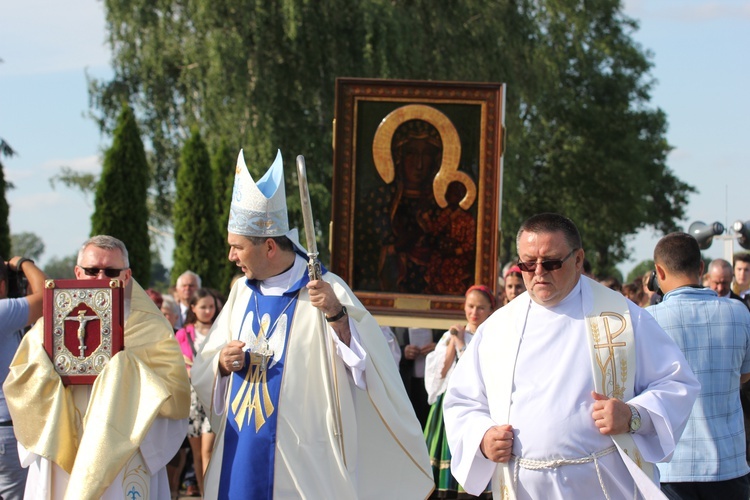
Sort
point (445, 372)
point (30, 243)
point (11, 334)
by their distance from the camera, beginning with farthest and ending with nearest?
1. point (30, 243)
2. point (445, 372)
3. point (11, 334)

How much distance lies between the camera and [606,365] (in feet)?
13.0

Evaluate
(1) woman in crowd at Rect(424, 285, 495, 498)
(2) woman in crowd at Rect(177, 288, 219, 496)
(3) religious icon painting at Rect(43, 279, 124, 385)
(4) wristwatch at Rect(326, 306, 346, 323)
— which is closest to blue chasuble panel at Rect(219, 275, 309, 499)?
(4) wristwatch at Rect(326, 306, 346, 323)

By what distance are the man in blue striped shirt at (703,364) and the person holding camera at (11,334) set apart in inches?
126

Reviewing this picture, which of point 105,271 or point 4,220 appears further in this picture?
point 4,220

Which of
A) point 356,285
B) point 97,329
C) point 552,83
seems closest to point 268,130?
point 552,83

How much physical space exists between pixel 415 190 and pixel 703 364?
4904mm

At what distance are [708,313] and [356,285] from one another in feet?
16.4

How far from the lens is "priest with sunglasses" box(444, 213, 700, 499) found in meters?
3.93

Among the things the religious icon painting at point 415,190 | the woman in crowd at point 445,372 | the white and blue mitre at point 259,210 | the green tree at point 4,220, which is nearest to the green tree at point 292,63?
the green tree at point 4,220

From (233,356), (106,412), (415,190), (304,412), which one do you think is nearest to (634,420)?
(304,412)

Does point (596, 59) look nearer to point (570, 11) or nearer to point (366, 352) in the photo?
point (570, 11)

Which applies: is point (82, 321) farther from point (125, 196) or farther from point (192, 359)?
point (125, 196)

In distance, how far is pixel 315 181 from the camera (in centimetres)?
2361

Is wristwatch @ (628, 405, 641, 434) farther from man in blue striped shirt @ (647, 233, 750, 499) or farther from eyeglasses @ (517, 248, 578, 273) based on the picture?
man in blue striped shirt @ (647, 233, 750, 499)
